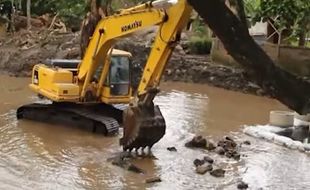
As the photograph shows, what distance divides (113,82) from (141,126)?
2786mm

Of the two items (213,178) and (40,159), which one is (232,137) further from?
(40,159)

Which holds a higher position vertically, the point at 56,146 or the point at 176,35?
the point at 176,35

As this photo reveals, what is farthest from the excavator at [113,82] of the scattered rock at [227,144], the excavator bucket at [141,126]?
the scattered rock at [227,144]

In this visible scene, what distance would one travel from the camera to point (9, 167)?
9.98 meters

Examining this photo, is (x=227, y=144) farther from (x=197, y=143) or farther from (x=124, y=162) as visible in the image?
(x=124, y=162)

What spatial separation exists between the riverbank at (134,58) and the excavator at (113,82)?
5188mm

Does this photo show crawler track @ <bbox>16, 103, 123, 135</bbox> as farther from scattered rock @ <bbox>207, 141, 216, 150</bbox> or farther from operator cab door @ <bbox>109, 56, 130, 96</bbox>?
scattered rock @ <bbox>207, 141, 216, 150</bbox>

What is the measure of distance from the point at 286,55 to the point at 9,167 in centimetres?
1173

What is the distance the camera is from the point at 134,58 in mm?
21594

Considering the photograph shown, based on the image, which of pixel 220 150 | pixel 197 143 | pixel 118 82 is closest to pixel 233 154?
pixel 220 150

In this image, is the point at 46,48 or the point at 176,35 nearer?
the point at 176,35

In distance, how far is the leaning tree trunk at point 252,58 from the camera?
4.07 m

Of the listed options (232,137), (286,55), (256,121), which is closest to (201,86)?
(286,55)

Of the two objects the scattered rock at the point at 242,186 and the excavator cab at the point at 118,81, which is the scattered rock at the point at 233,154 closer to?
the scattered rock at the point at 242,186
